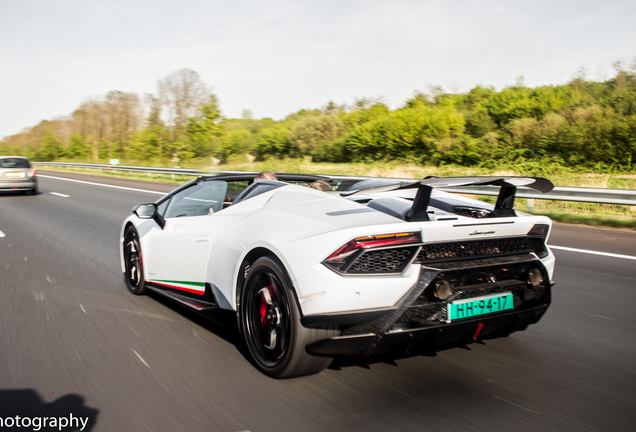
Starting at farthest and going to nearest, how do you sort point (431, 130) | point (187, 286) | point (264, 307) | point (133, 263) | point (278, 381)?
point (431, 130)
point (133, 263)
point (187, 286)
point (264, 307)
point (278, 381)

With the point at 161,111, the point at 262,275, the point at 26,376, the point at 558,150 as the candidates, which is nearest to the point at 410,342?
the point at 262,275

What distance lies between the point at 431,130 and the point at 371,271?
37941 mm

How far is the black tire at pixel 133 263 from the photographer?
4994 millimetres

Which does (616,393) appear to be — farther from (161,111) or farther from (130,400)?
(161,111)

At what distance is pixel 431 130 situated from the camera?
39.2 m

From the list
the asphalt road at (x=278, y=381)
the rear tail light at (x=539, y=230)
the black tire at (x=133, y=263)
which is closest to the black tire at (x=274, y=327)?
the asphalt road at (x=278, y=381)

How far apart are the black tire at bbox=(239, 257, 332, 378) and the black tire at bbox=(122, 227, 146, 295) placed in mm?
2012

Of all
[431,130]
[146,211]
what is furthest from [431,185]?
[431,130]

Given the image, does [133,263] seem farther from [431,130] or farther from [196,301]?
[431,130]

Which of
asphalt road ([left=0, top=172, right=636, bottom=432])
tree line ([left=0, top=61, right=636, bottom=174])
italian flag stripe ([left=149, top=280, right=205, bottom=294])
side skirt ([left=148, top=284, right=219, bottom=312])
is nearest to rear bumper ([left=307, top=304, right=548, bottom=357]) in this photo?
asphalt road ([left=0, top=172, right=636, bottom=432])

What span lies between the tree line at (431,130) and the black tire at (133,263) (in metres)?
23.6

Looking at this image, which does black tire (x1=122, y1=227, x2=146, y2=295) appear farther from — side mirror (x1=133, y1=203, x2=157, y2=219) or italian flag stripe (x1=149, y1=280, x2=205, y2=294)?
italian flag stripe (x1=149, y1=280, x2=205, y2=294)

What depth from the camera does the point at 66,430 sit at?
2.49m

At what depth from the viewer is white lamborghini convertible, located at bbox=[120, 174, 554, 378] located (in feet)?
8.89
